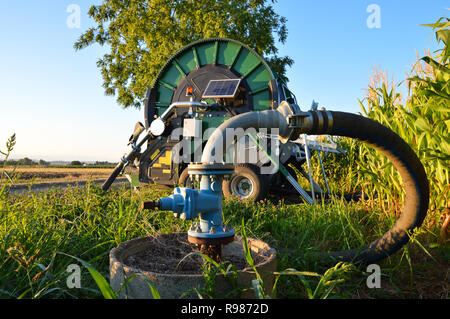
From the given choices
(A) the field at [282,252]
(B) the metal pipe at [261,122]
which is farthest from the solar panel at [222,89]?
(B) the metal pipe at [261,122]

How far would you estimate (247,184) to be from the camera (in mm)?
5461

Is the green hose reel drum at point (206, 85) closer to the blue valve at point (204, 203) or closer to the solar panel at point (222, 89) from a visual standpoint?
the solar panel at point (222, 89)

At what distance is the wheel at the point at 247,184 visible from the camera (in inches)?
203

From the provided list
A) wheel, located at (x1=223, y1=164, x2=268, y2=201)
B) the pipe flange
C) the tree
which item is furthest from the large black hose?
the tree

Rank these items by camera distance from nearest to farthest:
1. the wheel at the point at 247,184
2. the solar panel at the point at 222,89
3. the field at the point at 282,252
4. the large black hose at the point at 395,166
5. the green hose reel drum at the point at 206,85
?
the large black hose at the point at 395,166
the field at the point at 282,252
the wheel at the point at 247,184
the solar panel at the point at 222,89
the green hose reel drum at the point at 206,85

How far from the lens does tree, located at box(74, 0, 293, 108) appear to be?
1336cm

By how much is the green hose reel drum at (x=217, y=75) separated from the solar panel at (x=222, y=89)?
0.66ft

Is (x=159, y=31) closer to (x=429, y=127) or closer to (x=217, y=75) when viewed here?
(x=217, y=75)

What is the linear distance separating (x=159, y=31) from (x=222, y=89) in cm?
924

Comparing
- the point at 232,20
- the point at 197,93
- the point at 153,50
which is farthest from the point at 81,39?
the point at 197,93

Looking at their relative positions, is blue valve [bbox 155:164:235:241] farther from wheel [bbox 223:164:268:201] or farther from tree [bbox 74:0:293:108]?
tree [bbox 74:0:293:108]

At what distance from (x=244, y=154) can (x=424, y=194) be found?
3722 mm

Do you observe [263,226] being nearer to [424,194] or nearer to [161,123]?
[424,194]

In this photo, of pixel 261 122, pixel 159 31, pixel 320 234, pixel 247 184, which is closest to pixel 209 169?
pixel 261 122
